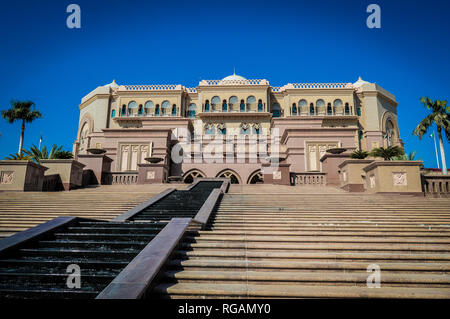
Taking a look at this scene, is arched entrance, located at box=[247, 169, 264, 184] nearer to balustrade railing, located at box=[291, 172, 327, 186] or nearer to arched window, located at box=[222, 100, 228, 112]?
balustrade railing, located at box=[291, 172, 327, 186]

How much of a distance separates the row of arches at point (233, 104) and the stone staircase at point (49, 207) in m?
28.7

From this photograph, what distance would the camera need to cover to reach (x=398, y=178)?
555 inches

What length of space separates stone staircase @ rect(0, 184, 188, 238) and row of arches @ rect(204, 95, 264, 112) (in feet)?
94.1

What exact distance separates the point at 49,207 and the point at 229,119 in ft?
101

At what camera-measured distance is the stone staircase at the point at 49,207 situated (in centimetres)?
896

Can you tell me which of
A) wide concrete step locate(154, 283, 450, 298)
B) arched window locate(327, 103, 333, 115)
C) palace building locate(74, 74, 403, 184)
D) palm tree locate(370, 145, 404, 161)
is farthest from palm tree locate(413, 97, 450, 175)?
wide concrete step locate(154, 283, 450, 298)

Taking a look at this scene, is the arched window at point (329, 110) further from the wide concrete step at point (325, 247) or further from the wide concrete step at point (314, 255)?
the wide concrete step at point (314, 255)

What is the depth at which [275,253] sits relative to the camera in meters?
5.62

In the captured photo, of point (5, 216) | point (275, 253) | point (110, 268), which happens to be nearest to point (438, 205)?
point (275, 253)

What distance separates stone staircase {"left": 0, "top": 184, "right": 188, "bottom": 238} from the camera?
8961mm

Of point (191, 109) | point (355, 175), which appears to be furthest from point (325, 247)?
point (191, 109)

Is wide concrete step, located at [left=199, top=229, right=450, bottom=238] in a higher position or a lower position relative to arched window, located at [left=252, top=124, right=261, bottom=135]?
lower
